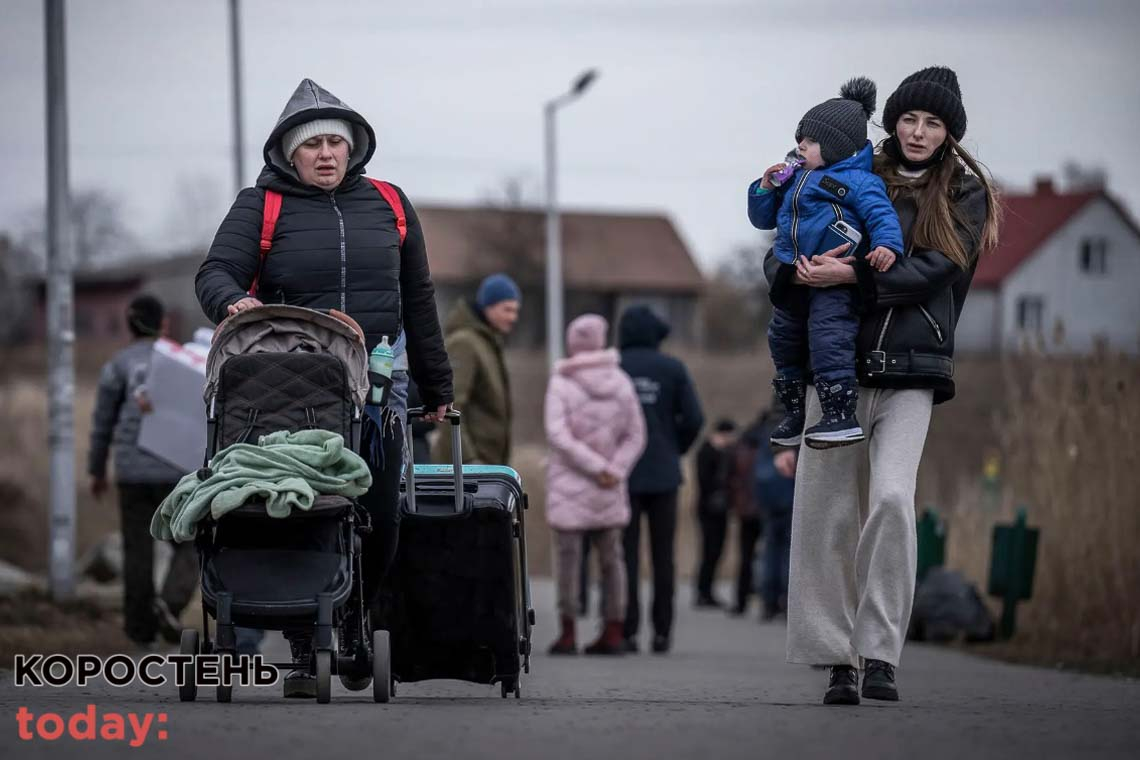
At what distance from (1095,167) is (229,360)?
108 meters

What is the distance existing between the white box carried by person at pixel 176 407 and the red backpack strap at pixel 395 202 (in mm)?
4298

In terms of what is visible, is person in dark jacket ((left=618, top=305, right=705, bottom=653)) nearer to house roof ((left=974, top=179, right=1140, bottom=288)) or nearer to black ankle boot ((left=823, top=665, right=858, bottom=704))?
black ankle boot ((left=823, top=665, right=858, bottom=704))

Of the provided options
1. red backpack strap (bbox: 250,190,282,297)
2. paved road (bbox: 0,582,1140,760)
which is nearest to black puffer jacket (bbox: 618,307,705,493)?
paved road (bbox: 0,582,1140,760)

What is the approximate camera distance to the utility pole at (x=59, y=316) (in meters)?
14.3

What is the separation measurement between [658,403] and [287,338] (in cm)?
719

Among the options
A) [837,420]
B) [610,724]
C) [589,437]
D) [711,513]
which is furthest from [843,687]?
[711,513]

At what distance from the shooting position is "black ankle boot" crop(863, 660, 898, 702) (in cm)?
732

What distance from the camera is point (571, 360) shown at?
13.5m

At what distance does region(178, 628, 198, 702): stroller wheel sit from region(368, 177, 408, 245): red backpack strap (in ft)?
5.47

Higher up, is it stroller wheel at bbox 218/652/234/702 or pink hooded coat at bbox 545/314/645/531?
pink hooded coat at bbox 545/314/645/531

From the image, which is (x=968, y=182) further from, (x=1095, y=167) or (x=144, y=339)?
(x=1095, y=167)

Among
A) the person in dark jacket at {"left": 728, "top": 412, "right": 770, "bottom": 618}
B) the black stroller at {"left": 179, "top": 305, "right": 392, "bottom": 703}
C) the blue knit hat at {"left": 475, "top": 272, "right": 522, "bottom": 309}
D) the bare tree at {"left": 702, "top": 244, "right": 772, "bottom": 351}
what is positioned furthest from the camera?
the bare tree at {"left": 702, "top": 244, "right": 772, "bottom": 351}

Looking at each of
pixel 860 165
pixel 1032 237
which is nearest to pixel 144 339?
pixel 860 165

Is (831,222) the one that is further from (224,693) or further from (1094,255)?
(1094,255)
